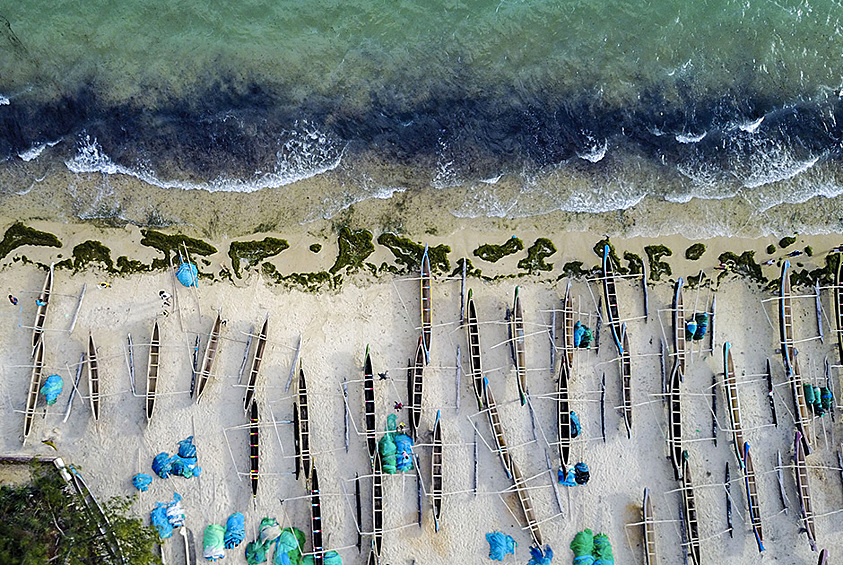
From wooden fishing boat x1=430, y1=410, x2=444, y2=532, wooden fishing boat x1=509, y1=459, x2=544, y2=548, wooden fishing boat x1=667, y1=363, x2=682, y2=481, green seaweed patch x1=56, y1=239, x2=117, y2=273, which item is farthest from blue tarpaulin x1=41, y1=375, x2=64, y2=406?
wooden fishing boat x1=667, y1=363, x2=682, y2=481

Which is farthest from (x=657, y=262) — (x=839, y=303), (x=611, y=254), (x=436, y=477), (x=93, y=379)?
(x=93, y=379)

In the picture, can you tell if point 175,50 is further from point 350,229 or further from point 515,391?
point 515,391

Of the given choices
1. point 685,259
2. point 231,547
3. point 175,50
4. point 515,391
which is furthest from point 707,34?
point 231,547

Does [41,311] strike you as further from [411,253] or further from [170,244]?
[411,253]

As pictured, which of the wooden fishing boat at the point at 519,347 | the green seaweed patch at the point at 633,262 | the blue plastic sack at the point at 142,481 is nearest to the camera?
the blue plastic sack at the point at 142,481

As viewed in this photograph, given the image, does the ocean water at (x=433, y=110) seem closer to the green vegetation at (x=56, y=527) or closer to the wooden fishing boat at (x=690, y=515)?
the wooden fishing boat at (x=690, y=515)

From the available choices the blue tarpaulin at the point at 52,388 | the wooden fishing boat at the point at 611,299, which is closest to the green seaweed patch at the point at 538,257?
the wooden fishing boat at the point at 611,299
